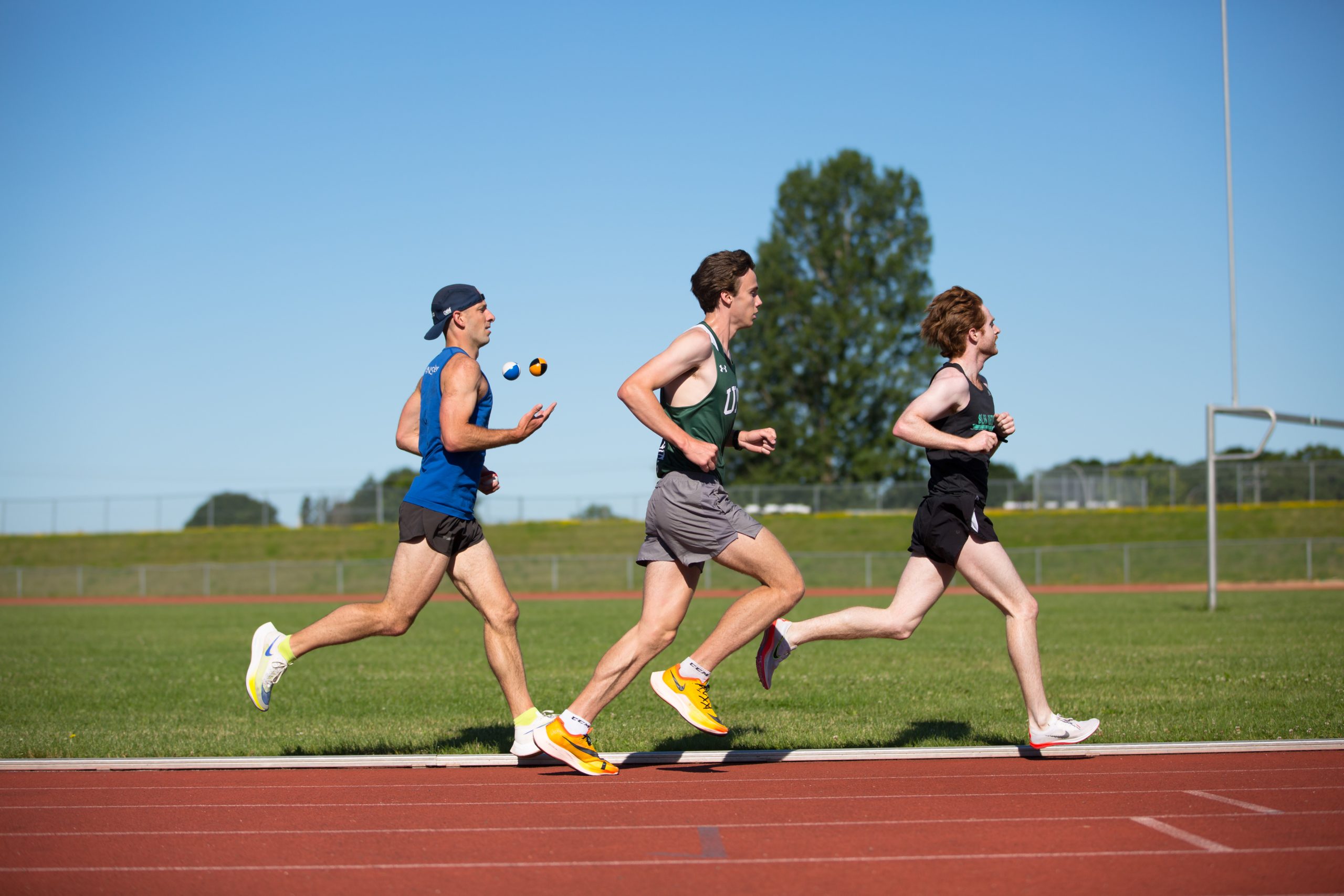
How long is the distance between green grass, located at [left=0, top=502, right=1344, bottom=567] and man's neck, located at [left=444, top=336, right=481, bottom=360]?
139 ft

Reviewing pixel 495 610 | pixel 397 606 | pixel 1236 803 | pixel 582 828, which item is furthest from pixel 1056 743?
pixel 397 606

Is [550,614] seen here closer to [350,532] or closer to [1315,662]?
[1315,662]

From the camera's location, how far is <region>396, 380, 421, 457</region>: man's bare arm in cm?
650

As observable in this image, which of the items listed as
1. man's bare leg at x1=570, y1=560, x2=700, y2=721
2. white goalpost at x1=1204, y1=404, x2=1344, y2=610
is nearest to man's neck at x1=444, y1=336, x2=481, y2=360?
man's bare leg at x1=570, y1=560, x2=700, y2=721

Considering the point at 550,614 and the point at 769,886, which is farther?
the point at 550,614

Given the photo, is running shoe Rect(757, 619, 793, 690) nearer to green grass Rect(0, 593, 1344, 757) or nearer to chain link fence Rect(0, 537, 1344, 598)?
green grass Rect(0, 593, 1344, 757)

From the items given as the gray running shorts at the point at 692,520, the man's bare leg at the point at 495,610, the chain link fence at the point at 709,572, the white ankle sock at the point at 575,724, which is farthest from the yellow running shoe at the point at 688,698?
the chain link fence at the point at 709,572

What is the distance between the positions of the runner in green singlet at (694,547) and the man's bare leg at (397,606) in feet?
3.04

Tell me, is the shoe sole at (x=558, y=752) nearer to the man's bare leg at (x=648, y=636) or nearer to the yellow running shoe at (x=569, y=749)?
the yellow running shoe at (x=569, y=749)

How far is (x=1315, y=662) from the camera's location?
11203mm

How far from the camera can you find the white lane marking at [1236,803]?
4.79m

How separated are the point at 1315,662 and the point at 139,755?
32.7ft

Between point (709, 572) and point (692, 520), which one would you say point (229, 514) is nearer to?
point (709, 572)

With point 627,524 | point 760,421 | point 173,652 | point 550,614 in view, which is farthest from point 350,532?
point 173,652
